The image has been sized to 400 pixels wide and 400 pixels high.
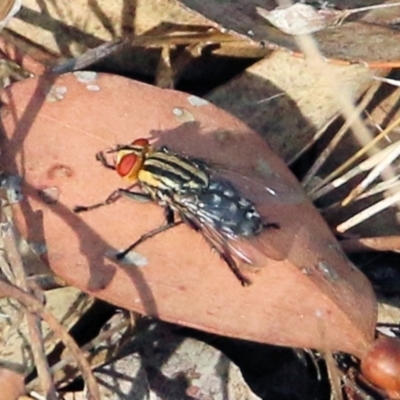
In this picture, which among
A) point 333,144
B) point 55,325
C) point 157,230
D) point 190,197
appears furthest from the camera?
point 333,144

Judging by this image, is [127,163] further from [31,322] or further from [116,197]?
[31,322]

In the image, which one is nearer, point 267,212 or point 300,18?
point 267,212

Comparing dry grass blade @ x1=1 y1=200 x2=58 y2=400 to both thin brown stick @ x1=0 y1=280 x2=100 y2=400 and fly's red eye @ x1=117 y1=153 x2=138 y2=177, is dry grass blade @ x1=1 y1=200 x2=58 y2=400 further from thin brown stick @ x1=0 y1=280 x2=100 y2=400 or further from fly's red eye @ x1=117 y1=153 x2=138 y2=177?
fly's red eye @ x1=117 y1=153 x2=138 y2=177

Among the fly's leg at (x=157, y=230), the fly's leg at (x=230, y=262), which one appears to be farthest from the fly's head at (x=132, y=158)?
the fly's leg at (x=230, y=262)

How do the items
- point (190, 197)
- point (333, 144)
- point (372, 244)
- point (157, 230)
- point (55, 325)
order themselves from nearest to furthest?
point (55, 325) → point (157, 230) → point (190, 197) → point (372, 244) → point (333, 144)

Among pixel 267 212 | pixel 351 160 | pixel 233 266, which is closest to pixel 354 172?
pixel 351 160

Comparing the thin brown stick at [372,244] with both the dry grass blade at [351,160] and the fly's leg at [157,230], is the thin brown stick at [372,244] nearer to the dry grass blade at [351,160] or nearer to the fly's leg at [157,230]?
the dry grass blade at [351,160]
